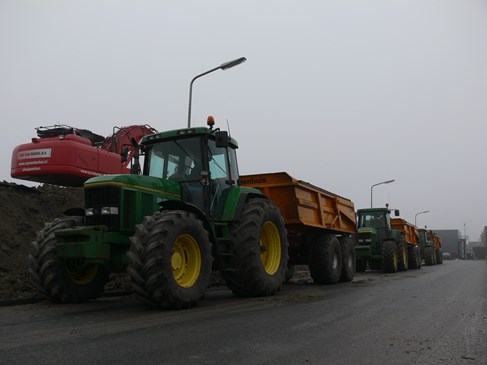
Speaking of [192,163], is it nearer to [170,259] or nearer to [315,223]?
[170,259]

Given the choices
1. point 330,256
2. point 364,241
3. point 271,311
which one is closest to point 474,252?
point 364,241

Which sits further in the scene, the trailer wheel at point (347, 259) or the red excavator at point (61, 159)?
the red excavator at point (61, 159)

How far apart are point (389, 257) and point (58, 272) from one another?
14105 millimetres

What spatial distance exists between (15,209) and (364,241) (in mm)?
12888

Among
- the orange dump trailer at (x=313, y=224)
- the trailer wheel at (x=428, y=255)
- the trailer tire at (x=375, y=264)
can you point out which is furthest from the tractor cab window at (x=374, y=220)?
the trailer wheel at (x=428, y=255)

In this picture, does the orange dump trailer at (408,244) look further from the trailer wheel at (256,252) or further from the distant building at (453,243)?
the distant building at (453,243)

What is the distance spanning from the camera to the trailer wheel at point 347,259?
12.4 meters

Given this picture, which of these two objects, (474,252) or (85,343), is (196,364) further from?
(474,252)

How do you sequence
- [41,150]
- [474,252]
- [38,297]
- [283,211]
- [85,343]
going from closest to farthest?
[85,343], [38,297], [283,211], [41,150], [474,252]

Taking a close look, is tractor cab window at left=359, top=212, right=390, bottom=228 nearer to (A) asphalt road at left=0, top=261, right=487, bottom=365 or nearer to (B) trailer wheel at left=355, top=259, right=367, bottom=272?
(B) trailer wheel at left=355, top=259, right=367, bottom=272

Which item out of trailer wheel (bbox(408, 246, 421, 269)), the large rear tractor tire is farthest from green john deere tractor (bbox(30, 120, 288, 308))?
trailer wheel (bbox(408, 246, 421, 269))

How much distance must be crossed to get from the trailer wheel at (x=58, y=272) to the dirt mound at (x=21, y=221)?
1.02 m

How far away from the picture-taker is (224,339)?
4.44 metres

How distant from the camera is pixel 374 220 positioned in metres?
19.1
